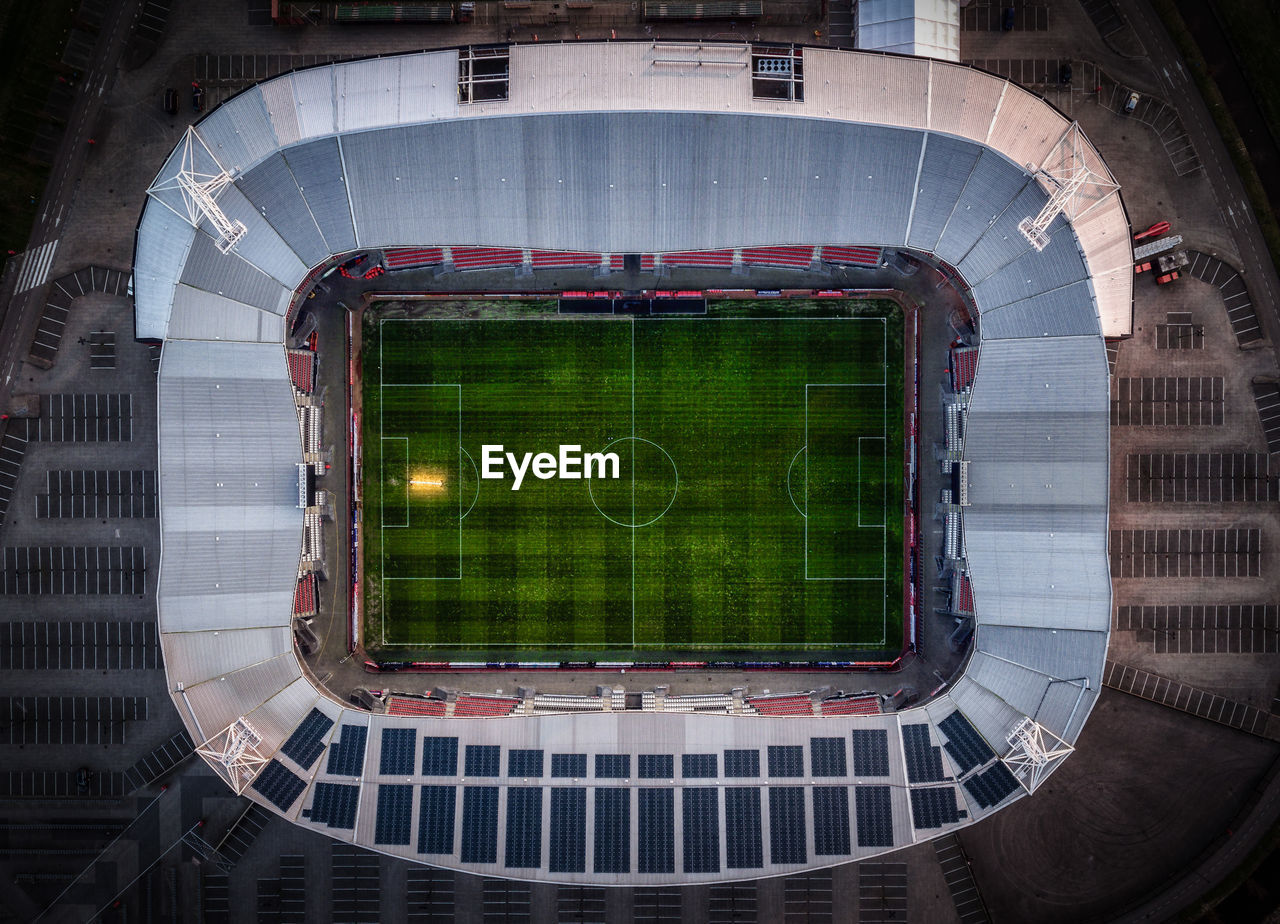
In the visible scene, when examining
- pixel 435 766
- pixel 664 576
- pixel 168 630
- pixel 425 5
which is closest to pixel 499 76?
pixel 425 5

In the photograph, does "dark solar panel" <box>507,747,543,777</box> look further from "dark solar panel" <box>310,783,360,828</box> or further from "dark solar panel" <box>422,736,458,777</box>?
"dark solar panel" <box>310,783,360,828</box>

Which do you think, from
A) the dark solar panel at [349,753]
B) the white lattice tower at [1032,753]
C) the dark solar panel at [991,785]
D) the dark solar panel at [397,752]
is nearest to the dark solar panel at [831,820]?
the dark solar panel at [991,785]

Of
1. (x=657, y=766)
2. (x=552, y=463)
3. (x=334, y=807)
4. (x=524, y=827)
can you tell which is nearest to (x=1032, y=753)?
(x=657, y=766)

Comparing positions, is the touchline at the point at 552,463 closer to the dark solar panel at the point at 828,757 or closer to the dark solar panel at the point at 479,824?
the dark solar panel at the point at 479,824

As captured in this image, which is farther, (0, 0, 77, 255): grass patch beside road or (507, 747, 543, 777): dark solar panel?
(0, 0, 77, 255): grass patch beside road

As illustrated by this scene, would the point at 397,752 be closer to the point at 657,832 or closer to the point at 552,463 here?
the point at 657,832

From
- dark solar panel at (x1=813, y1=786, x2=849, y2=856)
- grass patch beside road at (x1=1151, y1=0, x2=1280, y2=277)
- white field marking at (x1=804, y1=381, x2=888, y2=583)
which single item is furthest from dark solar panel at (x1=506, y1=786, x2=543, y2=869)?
grass patch beside road at (x1=1151, y1=0, x2=1280, y2=277)
